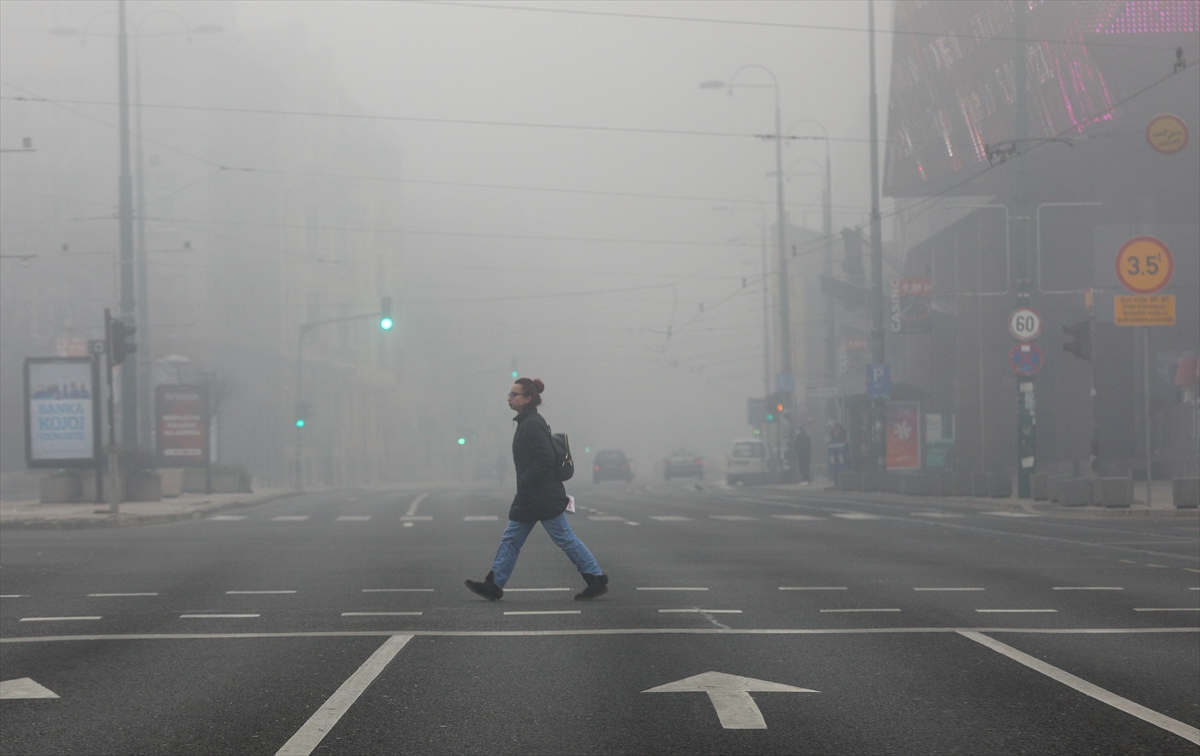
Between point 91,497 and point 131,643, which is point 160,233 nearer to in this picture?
point 91,497

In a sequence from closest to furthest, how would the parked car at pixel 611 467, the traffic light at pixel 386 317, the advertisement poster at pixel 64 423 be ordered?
the advertisement poster at pixel 64 423, the traffic light at pixel 386 317, the parked car at pixel 611 467

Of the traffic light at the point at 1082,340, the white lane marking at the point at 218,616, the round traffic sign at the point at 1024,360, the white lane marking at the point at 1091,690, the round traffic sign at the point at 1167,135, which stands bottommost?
the white lane marking at the point at 1091,690

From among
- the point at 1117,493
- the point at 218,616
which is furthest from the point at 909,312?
the point at 218,616

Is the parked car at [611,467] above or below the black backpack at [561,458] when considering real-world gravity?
below

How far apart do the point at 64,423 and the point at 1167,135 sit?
23994 millimetres

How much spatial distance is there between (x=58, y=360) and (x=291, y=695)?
2568 cm

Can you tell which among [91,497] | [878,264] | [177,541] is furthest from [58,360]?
[878,264]

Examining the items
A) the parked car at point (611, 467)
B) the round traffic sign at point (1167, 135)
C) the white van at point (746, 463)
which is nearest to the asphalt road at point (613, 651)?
the round traffic sign at point (1167, 135)

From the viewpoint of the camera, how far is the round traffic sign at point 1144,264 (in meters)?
25.5

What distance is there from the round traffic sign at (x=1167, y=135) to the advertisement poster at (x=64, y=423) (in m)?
22.7

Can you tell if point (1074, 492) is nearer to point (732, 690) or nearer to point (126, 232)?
point (126, 232)

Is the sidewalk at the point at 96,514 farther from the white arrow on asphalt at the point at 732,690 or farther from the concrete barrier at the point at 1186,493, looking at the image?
the white arrow on asphalt at the point at 732,690

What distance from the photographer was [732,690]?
310 inches

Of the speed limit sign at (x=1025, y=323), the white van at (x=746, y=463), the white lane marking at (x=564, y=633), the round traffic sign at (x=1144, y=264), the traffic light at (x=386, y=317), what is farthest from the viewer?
the white van at (x=746, y=463)
